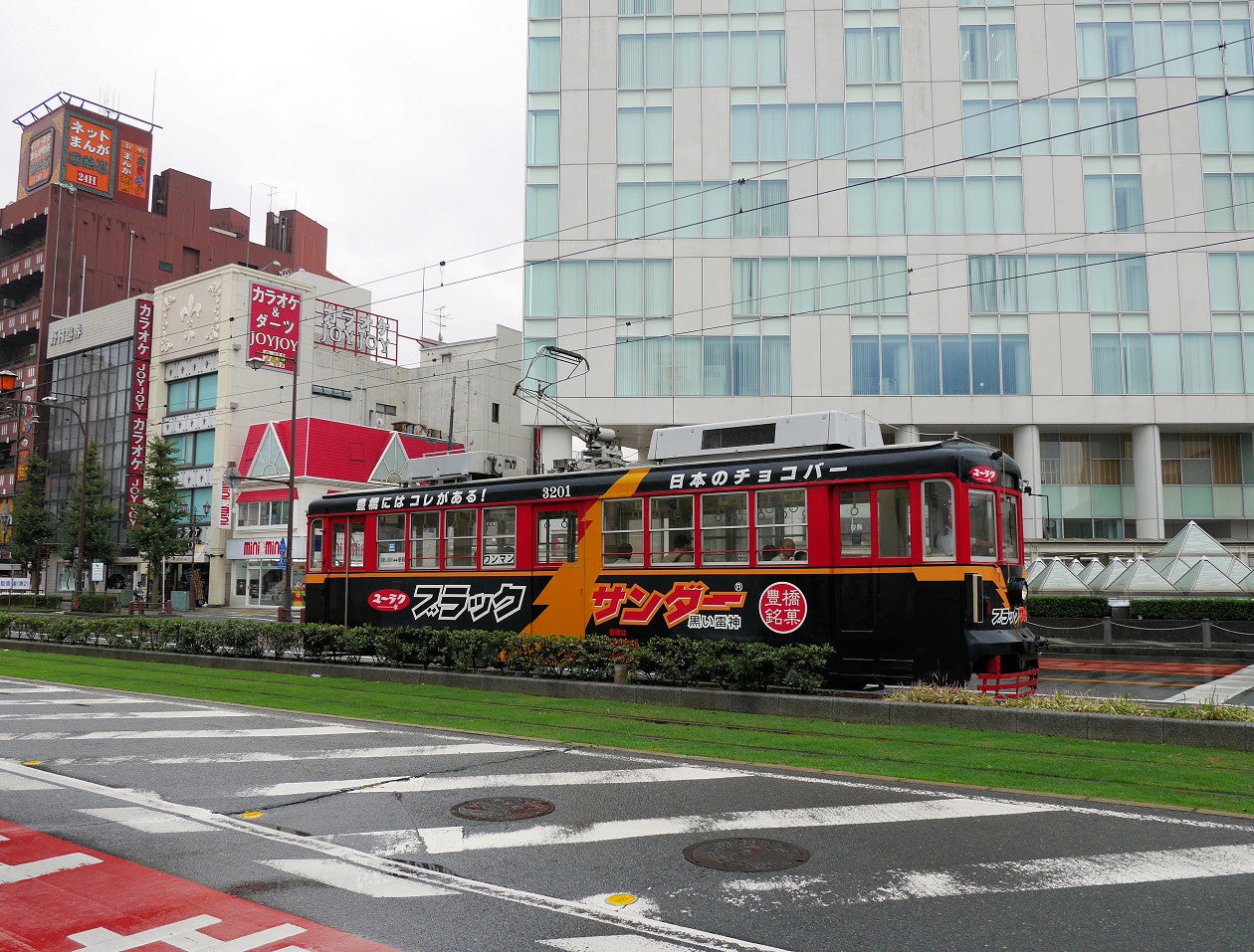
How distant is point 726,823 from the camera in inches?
265

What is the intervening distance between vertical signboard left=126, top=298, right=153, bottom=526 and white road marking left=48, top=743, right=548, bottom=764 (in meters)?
54.1

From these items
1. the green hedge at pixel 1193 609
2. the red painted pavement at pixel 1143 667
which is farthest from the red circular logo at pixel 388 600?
the green hedge at pixel 1193 609

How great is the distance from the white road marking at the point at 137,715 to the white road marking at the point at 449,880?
4.27m

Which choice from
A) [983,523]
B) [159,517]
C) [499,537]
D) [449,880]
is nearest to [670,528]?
[499,537]

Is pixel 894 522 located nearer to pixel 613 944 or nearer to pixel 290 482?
pixel 613 944

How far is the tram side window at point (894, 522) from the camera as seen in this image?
12.7m

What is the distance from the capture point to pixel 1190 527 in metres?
30.8

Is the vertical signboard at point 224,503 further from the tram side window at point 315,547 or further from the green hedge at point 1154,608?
the green hedge at point 1154,608

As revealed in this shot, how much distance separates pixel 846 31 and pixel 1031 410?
17.3 metres

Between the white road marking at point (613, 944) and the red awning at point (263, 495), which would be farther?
the red awning at point (263, 495)

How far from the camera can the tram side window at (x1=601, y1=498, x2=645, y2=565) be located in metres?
15.2

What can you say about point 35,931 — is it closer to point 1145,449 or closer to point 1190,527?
point 1190,527

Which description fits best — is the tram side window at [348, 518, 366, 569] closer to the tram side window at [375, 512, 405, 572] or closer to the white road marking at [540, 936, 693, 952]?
the tram side window at [375, 512, 405, 572]

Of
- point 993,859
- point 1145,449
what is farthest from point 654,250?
point 993,859
